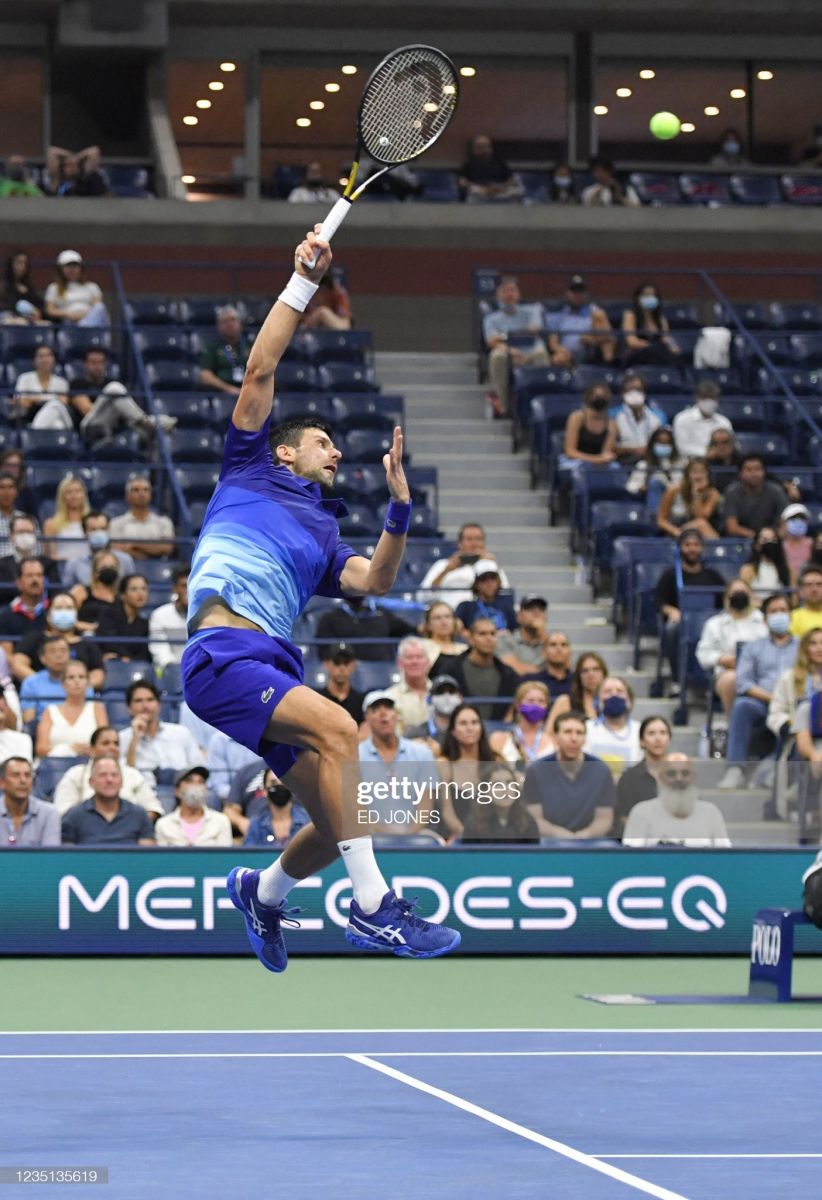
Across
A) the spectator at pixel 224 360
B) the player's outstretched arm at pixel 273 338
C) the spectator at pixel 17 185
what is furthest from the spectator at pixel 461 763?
the spectator at pixel 17 185

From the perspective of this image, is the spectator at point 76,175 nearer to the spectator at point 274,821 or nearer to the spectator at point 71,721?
the spectator at point 71,721

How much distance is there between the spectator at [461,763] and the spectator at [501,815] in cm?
5

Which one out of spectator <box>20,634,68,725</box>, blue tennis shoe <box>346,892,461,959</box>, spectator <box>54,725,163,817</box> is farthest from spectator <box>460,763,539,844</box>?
blue tennis shoe <box>346,892,461,959</box>

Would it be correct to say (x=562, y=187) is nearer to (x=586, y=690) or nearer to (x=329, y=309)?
(x=329, y=309)

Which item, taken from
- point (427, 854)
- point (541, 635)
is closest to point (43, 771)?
point (427, 854)

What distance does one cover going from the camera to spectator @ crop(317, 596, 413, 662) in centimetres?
1590

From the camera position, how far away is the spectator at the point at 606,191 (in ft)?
81.4

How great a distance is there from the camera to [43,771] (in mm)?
13266

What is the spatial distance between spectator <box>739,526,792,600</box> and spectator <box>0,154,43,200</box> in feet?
32.1

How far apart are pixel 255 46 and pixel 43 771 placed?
14.7 m

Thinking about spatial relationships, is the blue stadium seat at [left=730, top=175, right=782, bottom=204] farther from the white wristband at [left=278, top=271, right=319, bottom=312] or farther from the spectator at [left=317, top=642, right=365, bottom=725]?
the white wristband at [left=278, top=271, right=319, bottom=312]

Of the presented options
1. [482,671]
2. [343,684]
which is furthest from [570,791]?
[482,671]

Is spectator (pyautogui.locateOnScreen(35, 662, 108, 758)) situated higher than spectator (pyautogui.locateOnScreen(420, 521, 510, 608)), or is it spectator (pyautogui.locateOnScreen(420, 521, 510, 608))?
spectator (pyautogui.locateOnScreen(420, 521, 510, 608))

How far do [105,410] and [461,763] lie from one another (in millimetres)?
7252
